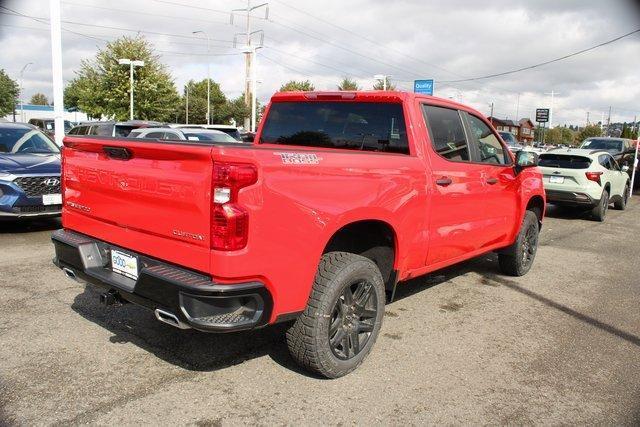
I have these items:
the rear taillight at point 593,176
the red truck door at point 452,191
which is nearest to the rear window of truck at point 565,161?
the rear taillight at point 593,176

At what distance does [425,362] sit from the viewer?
370 centimetres

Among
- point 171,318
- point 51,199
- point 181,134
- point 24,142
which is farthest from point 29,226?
point 171,318

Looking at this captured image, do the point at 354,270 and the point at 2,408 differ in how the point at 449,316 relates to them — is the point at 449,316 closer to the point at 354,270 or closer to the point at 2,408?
the point at 354,270

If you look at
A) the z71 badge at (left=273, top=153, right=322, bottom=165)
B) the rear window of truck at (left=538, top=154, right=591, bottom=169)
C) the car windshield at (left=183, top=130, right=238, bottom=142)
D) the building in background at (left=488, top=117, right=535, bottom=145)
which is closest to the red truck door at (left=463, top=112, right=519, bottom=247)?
the z71 badge at (left=273, top=153, right=322, bottom=165)

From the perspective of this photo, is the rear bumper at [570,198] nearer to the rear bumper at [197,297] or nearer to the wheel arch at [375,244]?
the wheel arch at [375,244]

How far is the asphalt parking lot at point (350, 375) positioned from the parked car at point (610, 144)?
1412cm

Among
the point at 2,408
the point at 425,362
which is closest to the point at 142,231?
the point at 2,408

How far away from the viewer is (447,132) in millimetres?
4457

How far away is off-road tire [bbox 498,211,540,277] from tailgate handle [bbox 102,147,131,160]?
433 centimetres

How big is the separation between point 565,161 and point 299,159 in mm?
10319

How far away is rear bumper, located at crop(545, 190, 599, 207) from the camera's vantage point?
36.3ft

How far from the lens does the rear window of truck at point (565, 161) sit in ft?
37.1

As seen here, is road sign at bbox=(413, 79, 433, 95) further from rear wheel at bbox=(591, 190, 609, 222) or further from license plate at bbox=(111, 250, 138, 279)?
license plate at bbox=(111, 250, 138, 279)

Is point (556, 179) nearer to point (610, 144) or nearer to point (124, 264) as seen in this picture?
point (610, 144)
